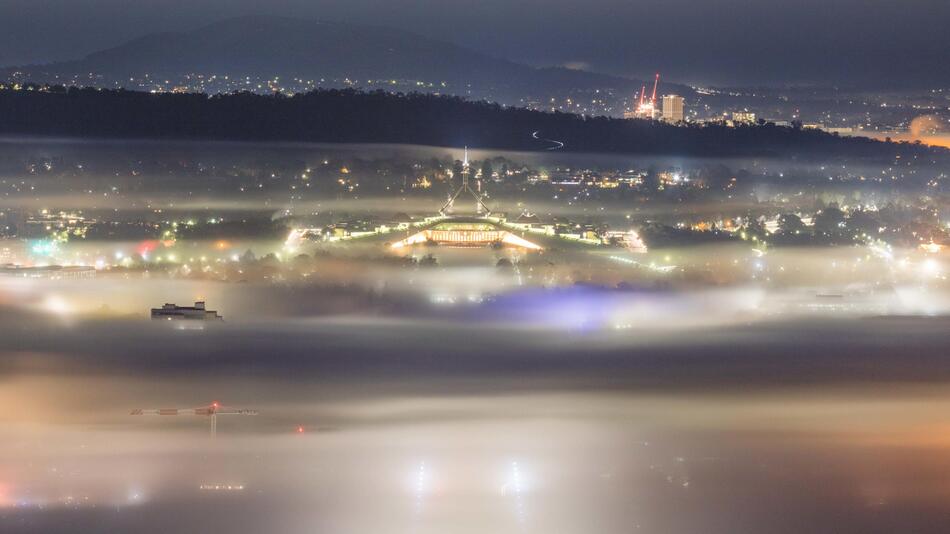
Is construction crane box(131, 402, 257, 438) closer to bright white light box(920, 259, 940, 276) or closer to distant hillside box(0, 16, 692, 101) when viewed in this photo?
bright white light box(920, 259, 940, 276)

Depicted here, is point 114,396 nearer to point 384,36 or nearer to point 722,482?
point 722,482

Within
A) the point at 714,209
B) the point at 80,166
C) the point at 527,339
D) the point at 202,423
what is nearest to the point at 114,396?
the point at 202,423

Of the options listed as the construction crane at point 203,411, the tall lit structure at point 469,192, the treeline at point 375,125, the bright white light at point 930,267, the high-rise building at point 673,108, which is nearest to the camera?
the construction crane at point 203,411

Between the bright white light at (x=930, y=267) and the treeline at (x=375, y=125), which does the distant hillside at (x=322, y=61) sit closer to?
the treeline at (x=375, y=125)

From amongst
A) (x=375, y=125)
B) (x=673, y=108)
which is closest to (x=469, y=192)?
(x=375, y=125)

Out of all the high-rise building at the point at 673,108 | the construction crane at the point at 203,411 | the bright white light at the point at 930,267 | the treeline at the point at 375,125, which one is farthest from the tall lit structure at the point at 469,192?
the construction crane at the point at 203,411

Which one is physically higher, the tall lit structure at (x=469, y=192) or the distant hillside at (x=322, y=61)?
the distant hillside at (x=322, y=61)
